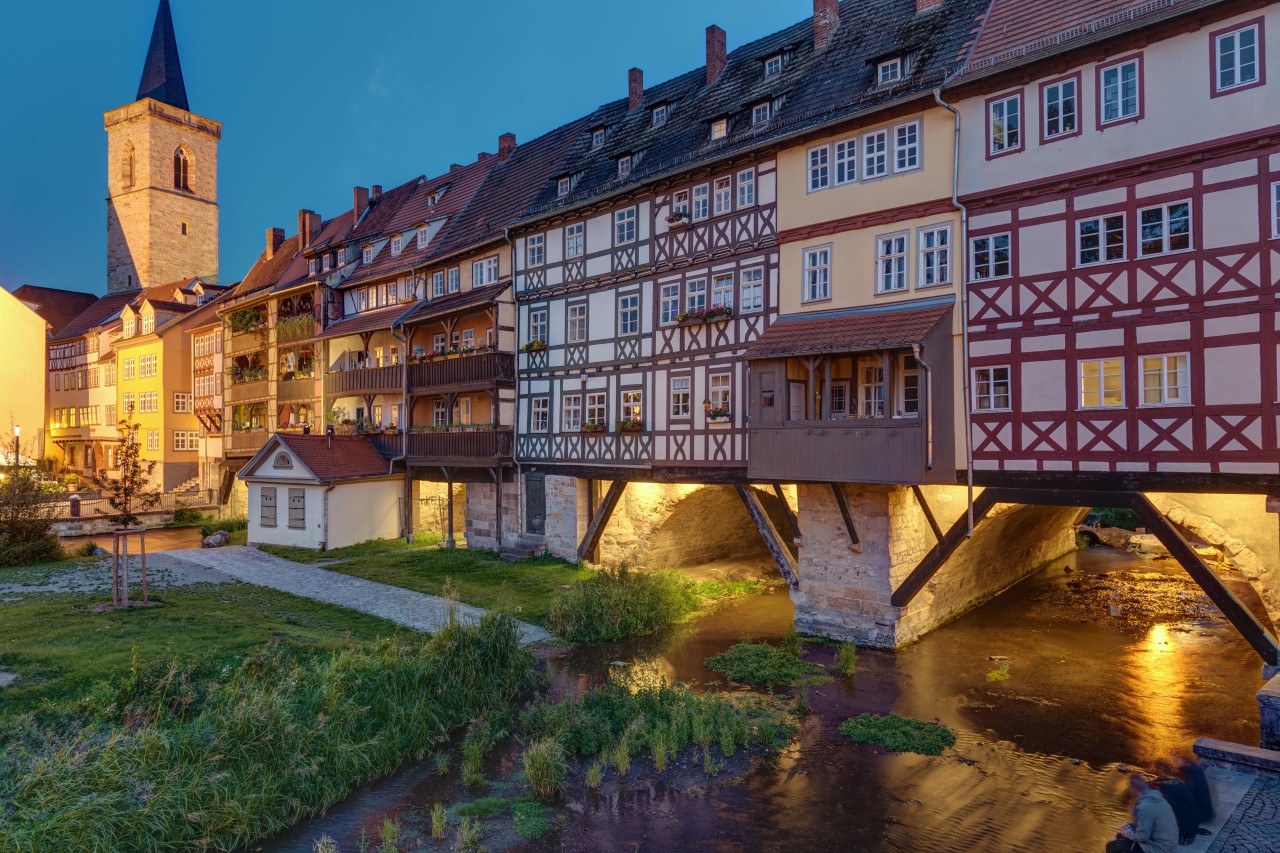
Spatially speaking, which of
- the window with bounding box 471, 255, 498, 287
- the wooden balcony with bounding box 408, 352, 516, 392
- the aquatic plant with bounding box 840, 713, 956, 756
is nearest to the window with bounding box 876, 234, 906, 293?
the aquatic plant with bounding box 840, 713, 956, 756

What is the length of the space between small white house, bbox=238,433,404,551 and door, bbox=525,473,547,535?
22.0 ft

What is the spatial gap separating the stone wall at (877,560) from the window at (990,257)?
Answer: 427 centimetres

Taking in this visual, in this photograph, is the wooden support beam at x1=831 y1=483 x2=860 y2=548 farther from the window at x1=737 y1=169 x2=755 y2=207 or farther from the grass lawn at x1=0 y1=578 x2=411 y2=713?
the grass lawn at x1=0 y1=578 x2=411 y2=713

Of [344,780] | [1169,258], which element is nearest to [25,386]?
[344,780]

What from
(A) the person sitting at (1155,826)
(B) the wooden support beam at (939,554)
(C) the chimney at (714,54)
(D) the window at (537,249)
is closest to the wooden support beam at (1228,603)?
(B) the wooden support beam at (939,554)

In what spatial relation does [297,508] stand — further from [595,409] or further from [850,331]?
[850,331]

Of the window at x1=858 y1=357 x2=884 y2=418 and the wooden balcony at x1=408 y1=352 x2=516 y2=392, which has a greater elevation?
the wooden balcony at x1=408 y1=352 x2=516 y2=392

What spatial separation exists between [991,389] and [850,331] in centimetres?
273

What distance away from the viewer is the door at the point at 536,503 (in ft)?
77.9

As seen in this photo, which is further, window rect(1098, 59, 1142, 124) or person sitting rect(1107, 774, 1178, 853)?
window rect(1098, 59, 1142, 124)

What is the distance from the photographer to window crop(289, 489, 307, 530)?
26734mm

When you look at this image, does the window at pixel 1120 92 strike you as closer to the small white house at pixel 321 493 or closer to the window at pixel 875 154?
the window at pixel 875 154

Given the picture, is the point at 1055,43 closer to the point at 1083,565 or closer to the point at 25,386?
the point at 1083,565

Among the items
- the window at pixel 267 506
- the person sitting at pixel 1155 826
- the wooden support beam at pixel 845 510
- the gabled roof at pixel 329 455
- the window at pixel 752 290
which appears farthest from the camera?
the window at pixel 267 506
